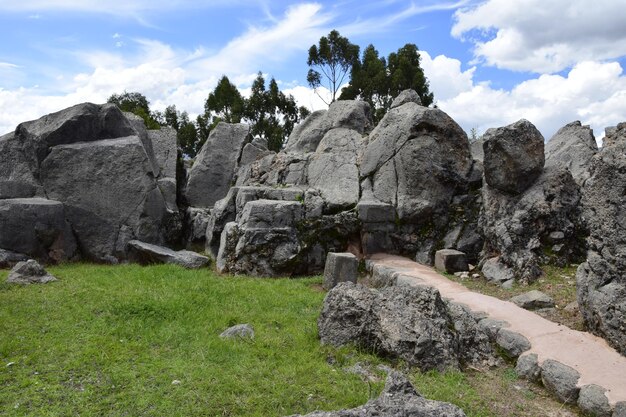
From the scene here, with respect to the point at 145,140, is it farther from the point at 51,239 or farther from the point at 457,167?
the point at 457,167

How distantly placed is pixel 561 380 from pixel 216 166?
15.0 meters

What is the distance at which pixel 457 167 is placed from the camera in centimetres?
1357

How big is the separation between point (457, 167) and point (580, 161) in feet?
11.6

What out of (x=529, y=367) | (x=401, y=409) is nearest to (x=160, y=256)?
(x=529, y=367)

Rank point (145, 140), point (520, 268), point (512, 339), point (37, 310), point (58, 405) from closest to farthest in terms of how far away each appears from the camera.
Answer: point (58, 405) < point (512, 339) < point (37, 310) < point (520, 268) < point (145, 140)

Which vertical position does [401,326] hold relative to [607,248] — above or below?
below

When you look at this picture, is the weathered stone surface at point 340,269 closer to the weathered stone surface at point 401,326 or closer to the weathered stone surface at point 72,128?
A: the weathered stone surface at point 401,326

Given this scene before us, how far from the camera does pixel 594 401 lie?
5.48 meters

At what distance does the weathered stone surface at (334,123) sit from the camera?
57.7 feet

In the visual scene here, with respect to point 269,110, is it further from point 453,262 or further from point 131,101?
point 453,262

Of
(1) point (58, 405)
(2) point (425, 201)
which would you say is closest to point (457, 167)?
(2) point (425, 201)

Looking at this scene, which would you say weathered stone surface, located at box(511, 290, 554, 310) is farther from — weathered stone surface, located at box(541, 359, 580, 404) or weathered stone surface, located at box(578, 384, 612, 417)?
weathered stone surface, located at box(578, 384, 612, 417)

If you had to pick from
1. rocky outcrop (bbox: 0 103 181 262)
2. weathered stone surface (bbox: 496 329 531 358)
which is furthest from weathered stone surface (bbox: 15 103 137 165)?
weathered stone surface (bbox: 496 329 531 358)

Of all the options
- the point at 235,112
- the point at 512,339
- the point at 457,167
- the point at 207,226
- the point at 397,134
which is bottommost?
the point at 512,339
